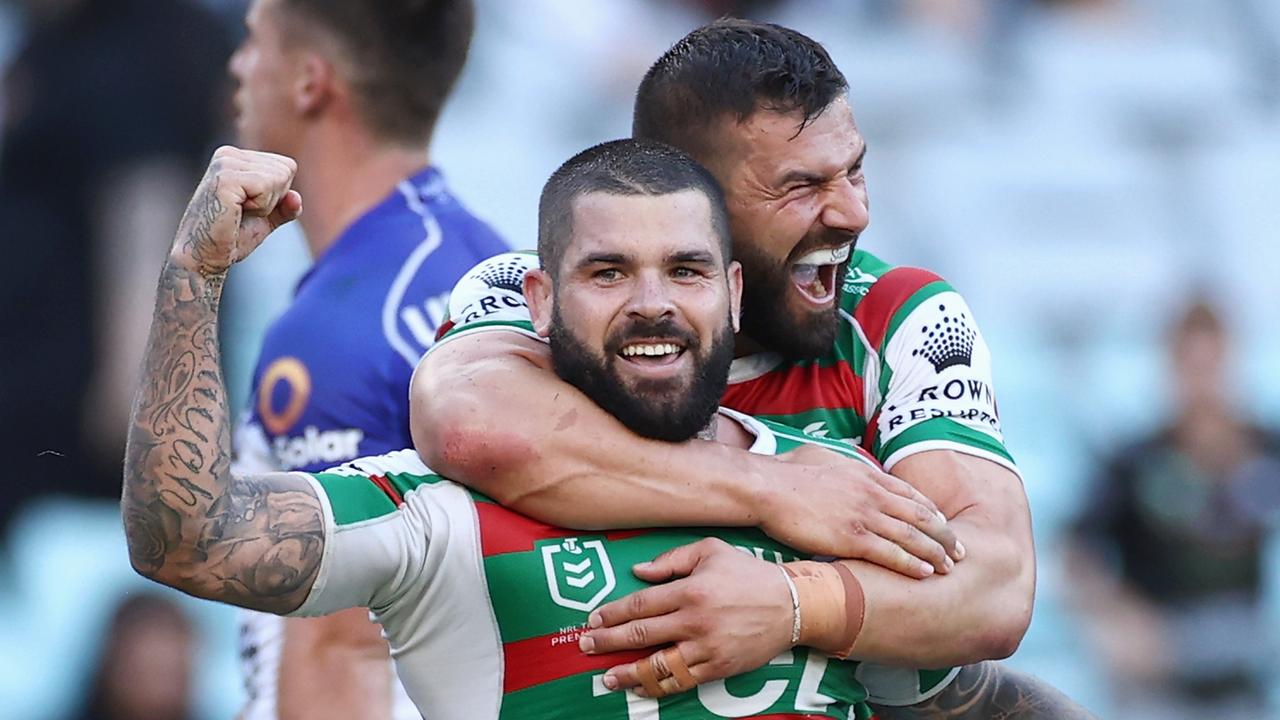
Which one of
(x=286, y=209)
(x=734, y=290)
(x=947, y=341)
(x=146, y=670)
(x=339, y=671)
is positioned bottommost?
(x=146, y=670)

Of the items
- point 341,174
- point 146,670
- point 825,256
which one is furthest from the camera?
point 146,670

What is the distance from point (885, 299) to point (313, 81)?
6.37ft

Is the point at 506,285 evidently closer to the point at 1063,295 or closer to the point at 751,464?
the point at 751,464

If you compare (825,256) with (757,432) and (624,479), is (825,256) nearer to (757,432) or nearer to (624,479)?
(757,432)

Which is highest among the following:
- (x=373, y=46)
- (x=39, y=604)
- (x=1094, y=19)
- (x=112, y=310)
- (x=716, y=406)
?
(x=1094, y=19)

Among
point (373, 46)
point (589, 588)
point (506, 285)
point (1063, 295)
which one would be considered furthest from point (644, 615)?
point (1063, 295)

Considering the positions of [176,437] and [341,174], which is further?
[341,174]

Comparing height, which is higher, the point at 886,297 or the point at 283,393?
the point at 886,297

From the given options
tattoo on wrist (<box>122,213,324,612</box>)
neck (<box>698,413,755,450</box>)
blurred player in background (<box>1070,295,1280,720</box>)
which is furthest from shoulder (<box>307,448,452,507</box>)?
blurred player in background (<box>1070,295,1280,720</box>)

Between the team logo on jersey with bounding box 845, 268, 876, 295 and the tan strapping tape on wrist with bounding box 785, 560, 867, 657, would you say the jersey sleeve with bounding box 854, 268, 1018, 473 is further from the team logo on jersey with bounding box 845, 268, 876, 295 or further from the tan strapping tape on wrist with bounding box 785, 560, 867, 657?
the tan strapping tape on wrist with bounding box 785, 560, 867, 657

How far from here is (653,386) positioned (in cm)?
348

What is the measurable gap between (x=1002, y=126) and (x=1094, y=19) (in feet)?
2.74

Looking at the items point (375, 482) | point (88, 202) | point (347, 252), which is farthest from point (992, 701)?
point (88, 202)

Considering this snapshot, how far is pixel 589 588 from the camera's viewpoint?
348 cm
